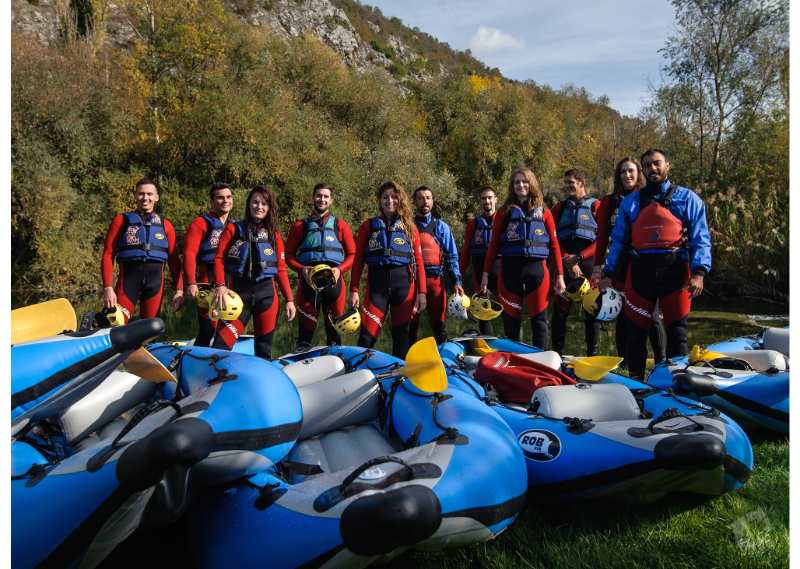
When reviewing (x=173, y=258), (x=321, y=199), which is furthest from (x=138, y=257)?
(x=321, y=199)

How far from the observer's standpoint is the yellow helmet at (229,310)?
361 cm

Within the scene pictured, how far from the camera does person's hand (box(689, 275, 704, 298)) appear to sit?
129 inches

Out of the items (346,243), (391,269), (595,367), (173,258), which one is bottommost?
(595,367)

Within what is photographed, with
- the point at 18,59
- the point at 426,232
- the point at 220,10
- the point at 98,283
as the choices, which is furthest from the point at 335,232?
the point at 220,10

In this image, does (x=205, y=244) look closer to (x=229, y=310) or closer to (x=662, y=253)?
(x=229, y=310)

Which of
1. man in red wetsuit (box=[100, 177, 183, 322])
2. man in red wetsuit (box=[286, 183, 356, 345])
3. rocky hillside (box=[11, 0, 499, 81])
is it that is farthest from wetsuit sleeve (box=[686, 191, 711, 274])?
rocky hillside (box=[11, 0, 499, 81])

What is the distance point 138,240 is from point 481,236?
2859mm

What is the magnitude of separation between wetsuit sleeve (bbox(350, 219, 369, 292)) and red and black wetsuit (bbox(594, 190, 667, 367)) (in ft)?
5.70

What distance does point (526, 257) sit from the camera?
411cm

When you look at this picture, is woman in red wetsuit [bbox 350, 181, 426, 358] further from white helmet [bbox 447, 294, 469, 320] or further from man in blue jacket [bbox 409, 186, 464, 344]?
man in blue jacket [bbox 409, 186, 464, 344]

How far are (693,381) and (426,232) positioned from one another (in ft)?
8.33

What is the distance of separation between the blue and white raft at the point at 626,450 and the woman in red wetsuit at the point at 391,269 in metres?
1.75

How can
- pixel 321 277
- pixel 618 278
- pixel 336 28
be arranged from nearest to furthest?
pixel 618 278
pixel 321 277
pixel 336 28

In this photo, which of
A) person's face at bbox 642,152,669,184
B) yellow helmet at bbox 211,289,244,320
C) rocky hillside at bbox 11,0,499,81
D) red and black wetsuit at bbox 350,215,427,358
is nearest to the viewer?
person's face at bbox 642,152,669,184
